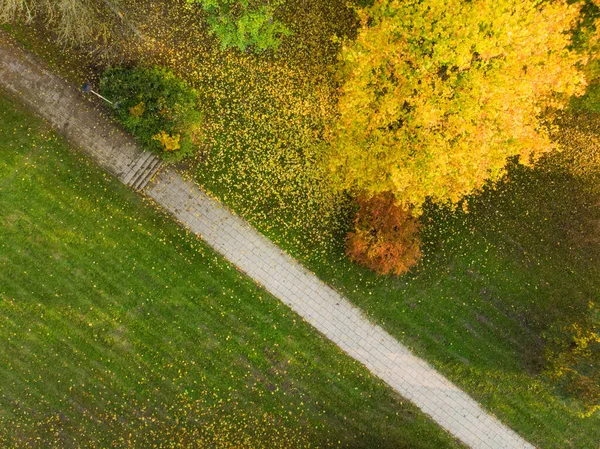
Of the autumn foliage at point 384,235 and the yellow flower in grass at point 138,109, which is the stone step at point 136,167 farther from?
the autumn foliage at point 384,235

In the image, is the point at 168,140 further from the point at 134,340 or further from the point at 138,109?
the point at 134,340

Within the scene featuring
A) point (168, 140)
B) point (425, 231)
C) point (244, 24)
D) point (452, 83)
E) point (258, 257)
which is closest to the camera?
point (452, 83)

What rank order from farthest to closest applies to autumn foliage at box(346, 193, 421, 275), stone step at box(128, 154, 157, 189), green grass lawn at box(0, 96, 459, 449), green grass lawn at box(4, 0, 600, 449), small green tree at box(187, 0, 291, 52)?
1. green grass lawn at box(4, 0, 600, 449)
2. stone step at box(128, 154, 157, 189)
3. green grass lawn at box(0, 96, 459, 449)
4. autumn foliage at box(346, 193, 421, 275)
5. small green tree at box(187, 0, 291, 52)

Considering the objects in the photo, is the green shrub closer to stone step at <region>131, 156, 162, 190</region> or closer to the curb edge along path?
stone step at <region>131, 156, 162, 190</region>

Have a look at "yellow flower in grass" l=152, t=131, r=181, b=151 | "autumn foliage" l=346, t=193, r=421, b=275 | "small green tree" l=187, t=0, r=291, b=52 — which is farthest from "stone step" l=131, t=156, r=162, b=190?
"autumn foliage" l=346, t=193, r=421, b=275

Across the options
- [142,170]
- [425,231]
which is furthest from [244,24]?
[425,231]

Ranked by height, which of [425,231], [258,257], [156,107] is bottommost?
[258,257]

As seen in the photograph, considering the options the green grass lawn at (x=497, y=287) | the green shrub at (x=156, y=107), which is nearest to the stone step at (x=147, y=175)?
the green shrub at (x=156, y=107)
